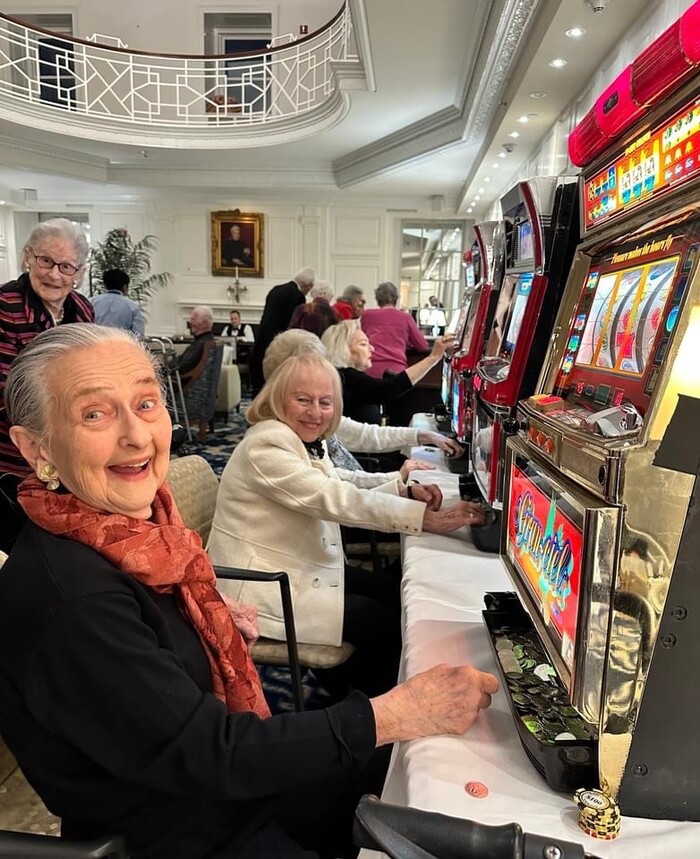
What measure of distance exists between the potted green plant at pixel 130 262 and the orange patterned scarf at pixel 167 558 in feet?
28.5

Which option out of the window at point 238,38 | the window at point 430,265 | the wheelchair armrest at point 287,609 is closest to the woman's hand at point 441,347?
the wheelchair armrest at point 287,609

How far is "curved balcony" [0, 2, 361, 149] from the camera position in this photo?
7055mm

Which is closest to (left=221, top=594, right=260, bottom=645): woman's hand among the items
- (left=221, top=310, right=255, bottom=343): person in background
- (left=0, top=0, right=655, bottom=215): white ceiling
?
(left=0, top=0, right=655, bottom=215): white ceiling

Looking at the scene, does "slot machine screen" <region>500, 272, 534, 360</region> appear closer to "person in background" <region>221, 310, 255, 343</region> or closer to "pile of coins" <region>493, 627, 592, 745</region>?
"pile of coins" <region>493, 627, 592, 745</region>

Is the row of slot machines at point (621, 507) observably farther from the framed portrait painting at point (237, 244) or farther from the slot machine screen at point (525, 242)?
the framed portrait painting at point (237, 244)

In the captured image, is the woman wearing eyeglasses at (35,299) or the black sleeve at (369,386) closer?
the woman wearing eyeglasses at (35,299)

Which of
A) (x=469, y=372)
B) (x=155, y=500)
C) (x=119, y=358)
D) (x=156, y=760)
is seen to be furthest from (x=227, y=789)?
(x=469, y=372)

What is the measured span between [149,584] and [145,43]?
33.9 feet

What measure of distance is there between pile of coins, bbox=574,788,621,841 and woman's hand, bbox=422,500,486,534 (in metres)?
0.96

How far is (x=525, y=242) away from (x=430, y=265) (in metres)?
8.77

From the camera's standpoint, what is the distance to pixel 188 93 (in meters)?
8.90

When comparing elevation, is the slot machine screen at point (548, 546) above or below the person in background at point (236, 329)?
above

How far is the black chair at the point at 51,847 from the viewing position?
2.53ft

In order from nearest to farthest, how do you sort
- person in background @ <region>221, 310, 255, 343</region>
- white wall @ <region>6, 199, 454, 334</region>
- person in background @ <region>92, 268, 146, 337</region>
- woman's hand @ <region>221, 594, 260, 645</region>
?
woman's hand @ <region>221, 594, 260, 645</region> → person in background @ <region>92, 268, 146, 337</region> → person in background @ <region>221, 310, 255, 343</region> → white wall @ <region>6, 199, 454, 334</region>
